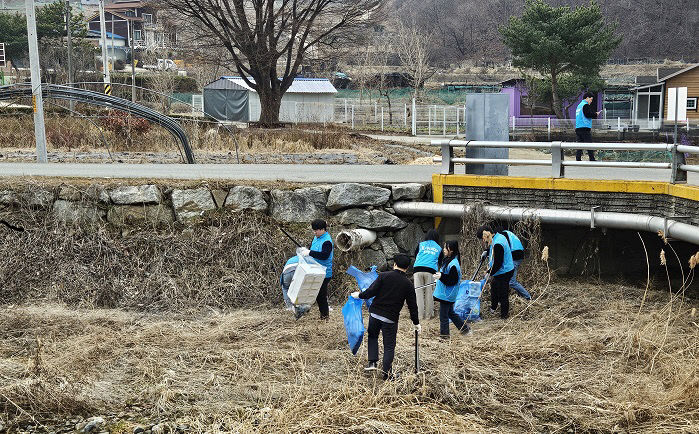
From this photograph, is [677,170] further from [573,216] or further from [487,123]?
[487,123]

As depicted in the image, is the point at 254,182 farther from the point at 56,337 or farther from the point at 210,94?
the point at 210,94

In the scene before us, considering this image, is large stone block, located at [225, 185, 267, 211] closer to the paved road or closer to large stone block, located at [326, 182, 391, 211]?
the paved road

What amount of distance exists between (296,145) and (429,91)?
41.8 m

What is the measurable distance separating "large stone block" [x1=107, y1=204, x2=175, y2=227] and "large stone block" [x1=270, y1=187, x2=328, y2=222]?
1658 millimetres

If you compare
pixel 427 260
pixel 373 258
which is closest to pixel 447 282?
pixel 427 260

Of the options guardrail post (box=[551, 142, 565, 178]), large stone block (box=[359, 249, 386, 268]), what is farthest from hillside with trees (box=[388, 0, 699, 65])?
large stone block (box=[359, 249, 386, 268])

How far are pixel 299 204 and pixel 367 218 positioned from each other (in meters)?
1.08

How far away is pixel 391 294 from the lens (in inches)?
340

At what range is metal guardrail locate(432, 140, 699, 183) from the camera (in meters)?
11.1

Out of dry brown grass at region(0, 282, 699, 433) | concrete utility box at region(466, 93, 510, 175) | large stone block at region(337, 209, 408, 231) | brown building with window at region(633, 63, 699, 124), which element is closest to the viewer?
dry brown grass at region(0, 282, 699, 433)

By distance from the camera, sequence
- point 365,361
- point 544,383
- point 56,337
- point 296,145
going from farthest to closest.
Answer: point 296,145
point 56,337
point 365,361
point 544,383

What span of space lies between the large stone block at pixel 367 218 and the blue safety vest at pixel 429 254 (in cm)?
258

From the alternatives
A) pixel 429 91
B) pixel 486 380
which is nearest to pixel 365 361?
pixel 486 380

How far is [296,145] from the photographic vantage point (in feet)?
77.0
